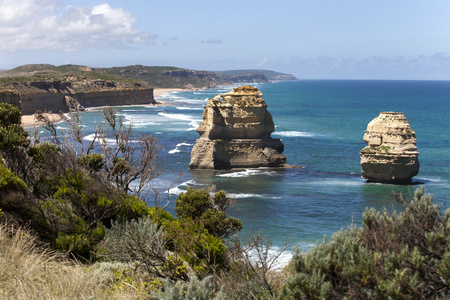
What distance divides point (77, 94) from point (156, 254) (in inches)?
3652

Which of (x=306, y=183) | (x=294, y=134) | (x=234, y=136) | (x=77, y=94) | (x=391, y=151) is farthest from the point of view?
(x=77, y=94)

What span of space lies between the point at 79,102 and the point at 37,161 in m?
85.3

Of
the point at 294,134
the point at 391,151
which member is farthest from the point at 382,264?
the point at 294,134

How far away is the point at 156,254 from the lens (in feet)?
29.5

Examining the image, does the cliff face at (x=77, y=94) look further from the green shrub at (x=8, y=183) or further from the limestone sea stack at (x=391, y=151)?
the green shrub at (x=8, y=183)

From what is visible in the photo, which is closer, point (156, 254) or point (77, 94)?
point (156, 254)

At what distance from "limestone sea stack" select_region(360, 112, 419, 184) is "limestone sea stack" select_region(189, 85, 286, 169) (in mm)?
8851

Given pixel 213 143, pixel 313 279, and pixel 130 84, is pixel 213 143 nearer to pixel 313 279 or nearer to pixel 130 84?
pixel 313 279

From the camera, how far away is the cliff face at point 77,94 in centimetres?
8112

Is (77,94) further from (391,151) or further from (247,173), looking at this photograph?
(391,151)

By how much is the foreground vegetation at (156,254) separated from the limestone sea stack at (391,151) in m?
22.2

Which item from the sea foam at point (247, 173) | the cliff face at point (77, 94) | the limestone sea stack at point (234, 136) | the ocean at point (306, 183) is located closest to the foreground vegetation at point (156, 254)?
the ocean at point (306, 183)

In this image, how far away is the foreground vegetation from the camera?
664 centimetres

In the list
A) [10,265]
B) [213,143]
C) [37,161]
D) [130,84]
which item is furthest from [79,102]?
[10,265]
